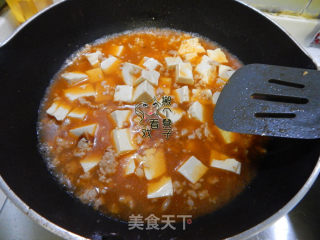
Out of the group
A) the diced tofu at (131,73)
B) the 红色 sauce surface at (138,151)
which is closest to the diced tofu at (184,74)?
the 红色 sauce surface at (138,151)

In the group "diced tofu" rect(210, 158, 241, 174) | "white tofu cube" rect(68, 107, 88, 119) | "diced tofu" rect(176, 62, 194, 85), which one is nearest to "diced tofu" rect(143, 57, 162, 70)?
"diced tofu" rect(176, 62, 194, 85)

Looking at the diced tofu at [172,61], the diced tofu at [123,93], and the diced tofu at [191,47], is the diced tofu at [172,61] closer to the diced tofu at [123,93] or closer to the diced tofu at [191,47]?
the diced tofu at [191,47]

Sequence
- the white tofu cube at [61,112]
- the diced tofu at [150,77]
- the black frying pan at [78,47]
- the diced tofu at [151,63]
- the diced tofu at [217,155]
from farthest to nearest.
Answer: the diced tofu at [151,63] < the diced tofu at [150,77] < the white tofu cube at [61,112] < the diced tofu at [217,155] < the black frying pan at [78,47]

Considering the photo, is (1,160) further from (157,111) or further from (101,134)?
(157,111)

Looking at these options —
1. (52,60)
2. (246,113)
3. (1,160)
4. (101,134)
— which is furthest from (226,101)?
(52,60)

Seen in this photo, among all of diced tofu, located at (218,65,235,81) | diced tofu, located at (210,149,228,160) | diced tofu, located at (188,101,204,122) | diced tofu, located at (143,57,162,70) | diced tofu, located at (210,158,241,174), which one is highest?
diced tofu, located at (143,57,162,70)

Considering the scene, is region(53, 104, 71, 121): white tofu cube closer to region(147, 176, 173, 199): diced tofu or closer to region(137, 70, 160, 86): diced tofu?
region(137, 70, 160, 86): diced tofu

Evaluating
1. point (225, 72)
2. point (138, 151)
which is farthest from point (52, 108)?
point (225, 72)
